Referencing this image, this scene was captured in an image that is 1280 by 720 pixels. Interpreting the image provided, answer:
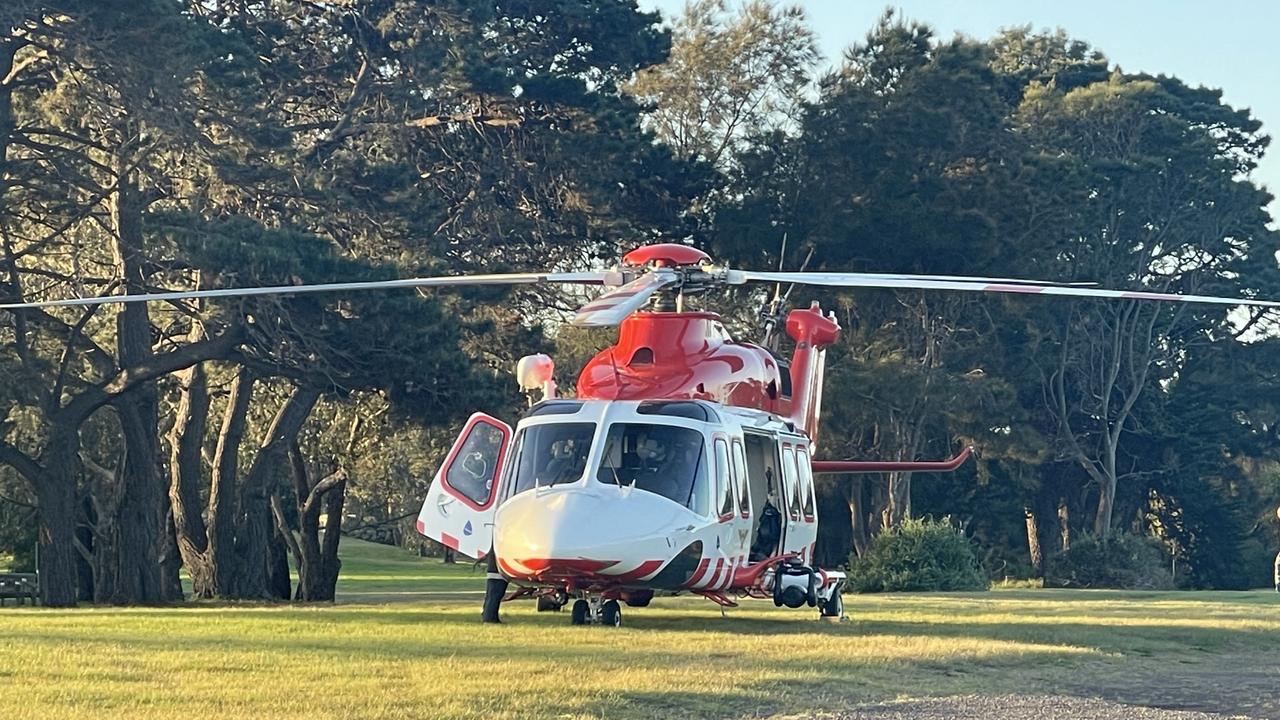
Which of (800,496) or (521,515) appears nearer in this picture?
(521,515)

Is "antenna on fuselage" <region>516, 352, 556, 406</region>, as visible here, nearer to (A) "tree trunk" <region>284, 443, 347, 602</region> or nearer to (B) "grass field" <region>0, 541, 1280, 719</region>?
(B) "grass field" <region>0, 541, 1280, 719</region>

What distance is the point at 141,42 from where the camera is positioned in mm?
26719

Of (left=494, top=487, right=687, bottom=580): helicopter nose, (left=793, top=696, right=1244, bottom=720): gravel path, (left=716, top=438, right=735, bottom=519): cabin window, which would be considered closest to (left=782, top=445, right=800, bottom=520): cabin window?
(left=716, top=438, right=735, bottom=519): cabin window

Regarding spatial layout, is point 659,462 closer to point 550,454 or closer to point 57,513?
point 550,454

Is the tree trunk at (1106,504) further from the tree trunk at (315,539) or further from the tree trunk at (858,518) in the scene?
the tree trunk at (315,539)

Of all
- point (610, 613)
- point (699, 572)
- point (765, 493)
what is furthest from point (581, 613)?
point (765, 493)

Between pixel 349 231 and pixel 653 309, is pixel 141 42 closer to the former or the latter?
pixel 349 231

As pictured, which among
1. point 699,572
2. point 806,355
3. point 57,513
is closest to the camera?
point 699,572

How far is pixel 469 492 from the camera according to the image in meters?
17.8

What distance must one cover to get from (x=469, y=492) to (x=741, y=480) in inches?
104

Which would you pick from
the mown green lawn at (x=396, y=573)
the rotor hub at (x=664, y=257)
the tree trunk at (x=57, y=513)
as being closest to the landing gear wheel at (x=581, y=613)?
the rotor hub at (x=664, y=257)

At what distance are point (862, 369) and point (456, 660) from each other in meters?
28.8

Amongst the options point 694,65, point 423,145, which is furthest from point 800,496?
point 694,65

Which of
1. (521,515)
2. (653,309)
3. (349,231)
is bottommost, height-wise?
(521,515)
